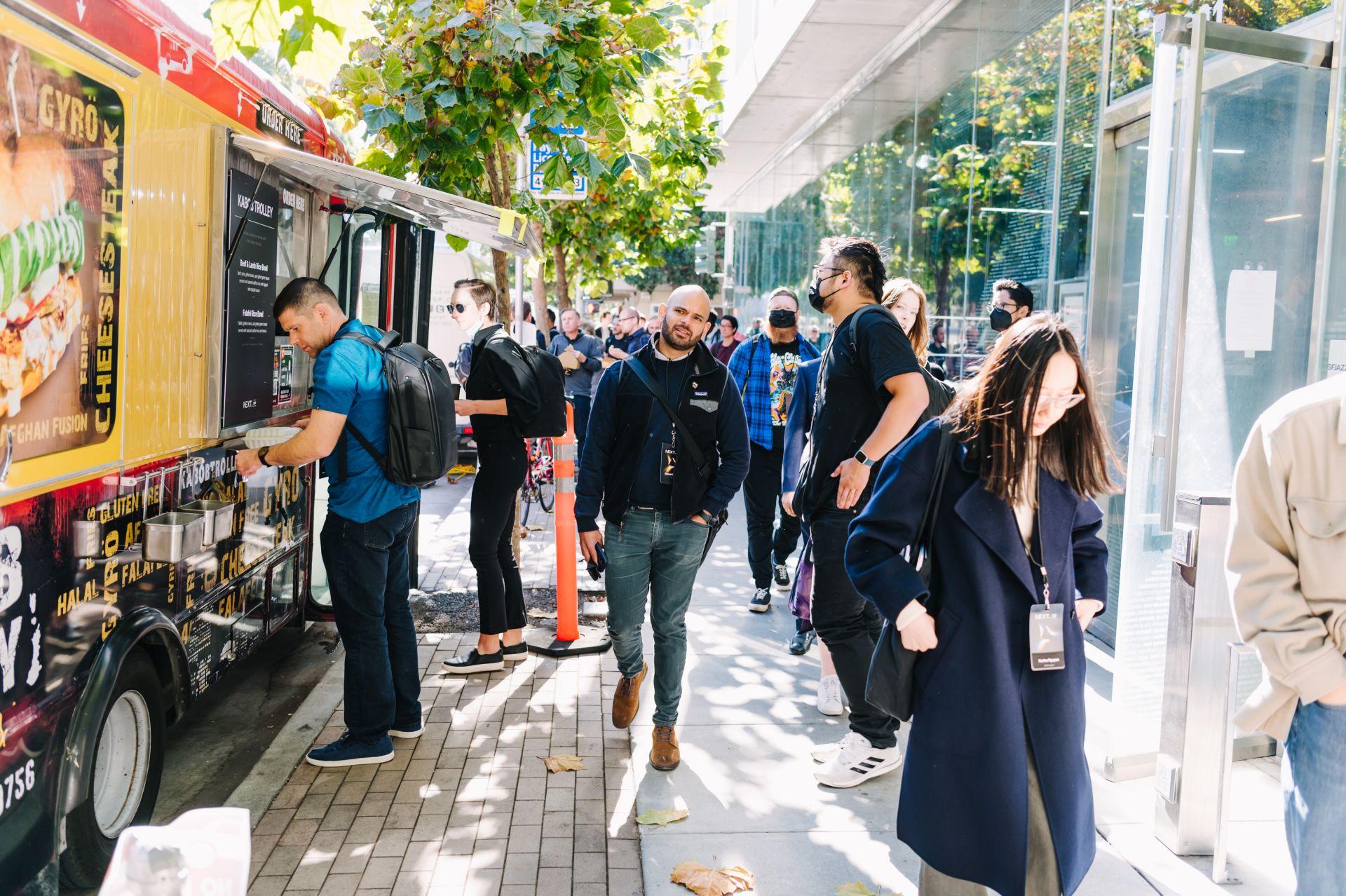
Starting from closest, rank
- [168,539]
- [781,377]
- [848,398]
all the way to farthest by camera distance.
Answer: [168,539]
[848,398]
[781,377]

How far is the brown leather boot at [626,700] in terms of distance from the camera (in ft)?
16.7

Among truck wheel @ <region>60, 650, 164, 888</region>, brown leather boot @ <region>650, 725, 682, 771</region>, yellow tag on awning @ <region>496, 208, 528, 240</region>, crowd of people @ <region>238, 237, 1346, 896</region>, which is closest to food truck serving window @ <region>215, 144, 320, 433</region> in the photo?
crowd of people @ <region>238, 237, 1346, 896</region>

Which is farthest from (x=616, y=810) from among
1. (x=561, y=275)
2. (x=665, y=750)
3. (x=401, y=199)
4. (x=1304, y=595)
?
(x=561, y=275)

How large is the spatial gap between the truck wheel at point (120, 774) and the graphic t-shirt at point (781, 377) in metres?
4.50

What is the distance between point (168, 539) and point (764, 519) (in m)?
4.25

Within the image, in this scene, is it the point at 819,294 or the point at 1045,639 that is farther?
the point at 819,294

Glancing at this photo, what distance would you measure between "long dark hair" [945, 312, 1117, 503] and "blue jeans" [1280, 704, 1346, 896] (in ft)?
2.41

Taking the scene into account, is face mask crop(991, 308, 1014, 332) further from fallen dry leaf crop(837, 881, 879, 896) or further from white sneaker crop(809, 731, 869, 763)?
fallen dry leaf crop(837, 881, 879, 896)

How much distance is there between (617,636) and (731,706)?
39.6 inches

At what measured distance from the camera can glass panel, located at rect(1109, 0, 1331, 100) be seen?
5629 millimetres

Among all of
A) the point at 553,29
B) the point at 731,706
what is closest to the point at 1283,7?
the point at 553,29

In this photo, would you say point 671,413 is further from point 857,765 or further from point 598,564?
point 857,765

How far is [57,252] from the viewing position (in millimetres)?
3111

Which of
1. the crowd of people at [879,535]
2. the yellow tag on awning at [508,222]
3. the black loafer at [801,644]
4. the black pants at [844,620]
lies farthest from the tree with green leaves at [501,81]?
the black loafer at [801,644]
